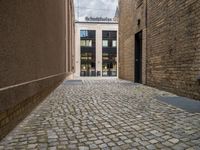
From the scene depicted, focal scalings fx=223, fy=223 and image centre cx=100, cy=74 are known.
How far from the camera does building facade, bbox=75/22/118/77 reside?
4197cm

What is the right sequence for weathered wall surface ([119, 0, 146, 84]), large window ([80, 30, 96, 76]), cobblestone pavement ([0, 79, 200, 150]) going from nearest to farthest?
cobblestone pavement ([0, 79, 200, 150]) → weathered wall surface ([119, 0, 146, 84]) → large window ([80, 30, 96, 76])

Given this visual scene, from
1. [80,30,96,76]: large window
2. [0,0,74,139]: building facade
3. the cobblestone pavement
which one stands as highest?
[80,30,96,76]: large window

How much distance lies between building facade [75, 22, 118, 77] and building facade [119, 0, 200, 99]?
1063 inches

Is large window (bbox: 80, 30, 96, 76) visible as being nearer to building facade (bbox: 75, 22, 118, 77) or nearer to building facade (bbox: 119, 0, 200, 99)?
building facade (bbox: 75, 22, 118, 77)

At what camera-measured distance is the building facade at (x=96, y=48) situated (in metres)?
42.0

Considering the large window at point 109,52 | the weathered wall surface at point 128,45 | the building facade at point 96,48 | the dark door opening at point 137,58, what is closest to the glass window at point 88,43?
the building facade at point 96,48

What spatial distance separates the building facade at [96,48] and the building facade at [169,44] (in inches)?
1063

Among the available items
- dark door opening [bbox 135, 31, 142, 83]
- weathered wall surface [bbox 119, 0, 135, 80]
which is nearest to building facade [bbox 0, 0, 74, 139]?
dark door opening [bbox 135, 31, 142, 83]

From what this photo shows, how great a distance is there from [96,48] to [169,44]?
1336 inches

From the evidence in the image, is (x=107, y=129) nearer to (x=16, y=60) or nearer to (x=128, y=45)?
(x=16, y=60)

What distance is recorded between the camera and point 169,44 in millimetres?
9047

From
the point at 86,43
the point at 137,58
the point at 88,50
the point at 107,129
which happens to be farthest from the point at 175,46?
the point at 86,43

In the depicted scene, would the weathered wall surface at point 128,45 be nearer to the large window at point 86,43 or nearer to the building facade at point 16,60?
the building facade at point 16,60

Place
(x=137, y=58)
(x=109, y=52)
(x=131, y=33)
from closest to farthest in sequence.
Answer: (x=137, y=58), (x=131, y=33), (x=109, y=52)
